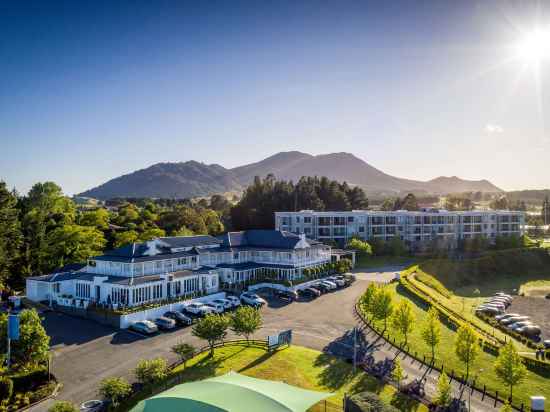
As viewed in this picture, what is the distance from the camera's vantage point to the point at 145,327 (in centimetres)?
3709

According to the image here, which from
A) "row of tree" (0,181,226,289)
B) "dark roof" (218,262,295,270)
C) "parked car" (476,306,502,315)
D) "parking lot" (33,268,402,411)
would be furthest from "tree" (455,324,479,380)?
"row of tree" (0,181,226,289)

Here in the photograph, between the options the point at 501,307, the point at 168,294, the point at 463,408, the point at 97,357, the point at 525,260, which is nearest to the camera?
the point at 463,408

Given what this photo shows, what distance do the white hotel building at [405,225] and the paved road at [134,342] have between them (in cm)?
3965

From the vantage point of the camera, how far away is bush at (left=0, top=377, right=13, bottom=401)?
24.7 meters

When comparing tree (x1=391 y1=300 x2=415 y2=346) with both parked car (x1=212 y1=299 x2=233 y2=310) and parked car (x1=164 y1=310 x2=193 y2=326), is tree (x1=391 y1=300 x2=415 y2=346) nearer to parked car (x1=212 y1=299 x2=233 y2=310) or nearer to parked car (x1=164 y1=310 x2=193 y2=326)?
parked car (x1=212 y1=299 x2=233 y2=310)

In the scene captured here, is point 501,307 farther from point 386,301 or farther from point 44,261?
point 44,261

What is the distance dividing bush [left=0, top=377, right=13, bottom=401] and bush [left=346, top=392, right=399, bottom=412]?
19444mm

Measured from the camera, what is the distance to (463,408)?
25.5 m

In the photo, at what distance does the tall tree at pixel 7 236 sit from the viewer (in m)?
50.8

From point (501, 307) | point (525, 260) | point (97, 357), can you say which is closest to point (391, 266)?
point (501, 307)

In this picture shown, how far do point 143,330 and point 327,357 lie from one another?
16.3 metres

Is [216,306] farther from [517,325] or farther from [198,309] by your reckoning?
[517,325]

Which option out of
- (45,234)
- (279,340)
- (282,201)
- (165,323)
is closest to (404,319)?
(279,340)

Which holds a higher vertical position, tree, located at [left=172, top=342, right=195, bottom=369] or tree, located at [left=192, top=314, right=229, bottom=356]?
tree, located at [left=192, top=314, right=229, bottom=356]
